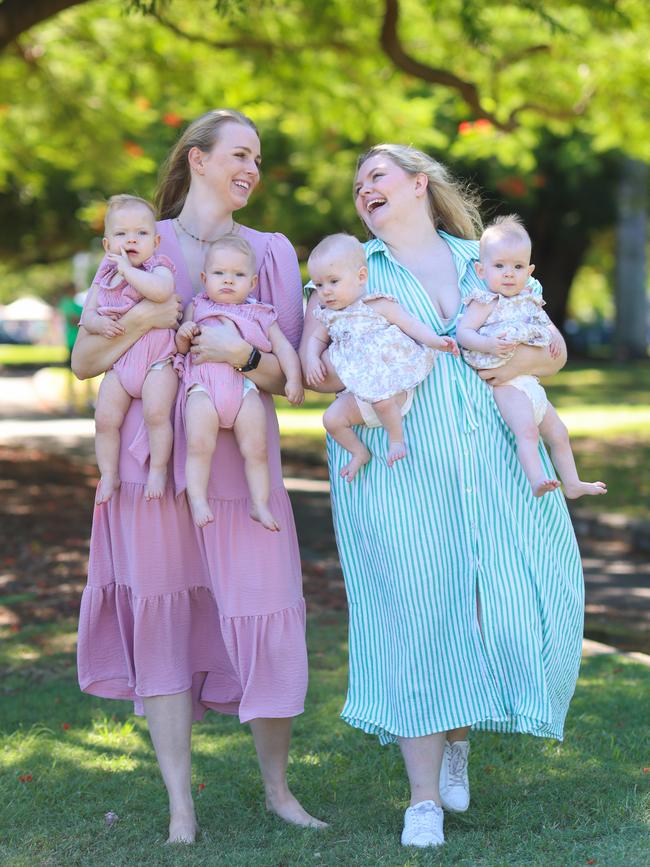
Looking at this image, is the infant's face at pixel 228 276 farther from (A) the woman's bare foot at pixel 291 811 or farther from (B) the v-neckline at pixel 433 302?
(A) the woman's bare foot at pixel 291 811

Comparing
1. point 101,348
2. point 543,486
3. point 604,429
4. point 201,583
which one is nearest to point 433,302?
point 543,486

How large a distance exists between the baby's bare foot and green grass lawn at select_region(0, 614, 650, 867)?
105 cm

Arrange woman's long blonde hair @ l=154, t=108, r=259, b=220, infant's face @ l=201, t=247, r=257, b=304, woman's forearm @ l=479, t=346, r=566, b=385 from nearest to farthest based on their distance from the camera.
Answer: infant's face @ l=201, t=247, r=257, b=304
woman's forearm @ l=479, t=346, r=566, b=385
woman's long blonde hair @ l=154, t=108, r=259, b=220

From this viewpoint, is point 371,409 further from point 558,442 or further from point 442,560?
point 558,442

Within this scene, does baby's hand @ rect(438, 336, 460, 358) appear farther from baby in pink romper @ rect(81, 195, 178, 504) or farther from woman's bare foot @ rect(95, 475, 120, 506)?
woman's bare foot @ rect(95, 475, 120, 506)

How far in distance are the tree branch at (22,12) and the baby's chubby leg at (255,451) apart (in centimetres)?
657

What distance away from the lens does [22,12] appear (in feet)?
30.9

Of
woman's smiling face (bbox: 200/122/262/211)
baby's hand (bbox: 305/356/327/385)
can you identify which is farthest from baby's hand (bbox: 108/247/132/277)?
baby's hand (bbox: 305/356/327/385)

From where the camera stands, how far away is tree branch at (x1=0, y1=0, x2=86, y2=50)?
9391 millimetres

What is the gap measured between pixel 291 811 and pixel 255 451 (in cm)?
121

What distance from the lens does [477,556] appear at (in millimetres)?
3879

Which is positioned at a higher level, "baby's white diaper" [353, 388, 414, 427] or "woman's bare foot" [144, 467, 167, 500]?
"baby's white diaper" [353, 388, 414, 427]

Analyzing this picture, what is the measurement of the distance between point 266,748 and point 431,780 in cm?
57

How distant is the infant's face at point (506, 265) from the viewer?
3.83 metres
